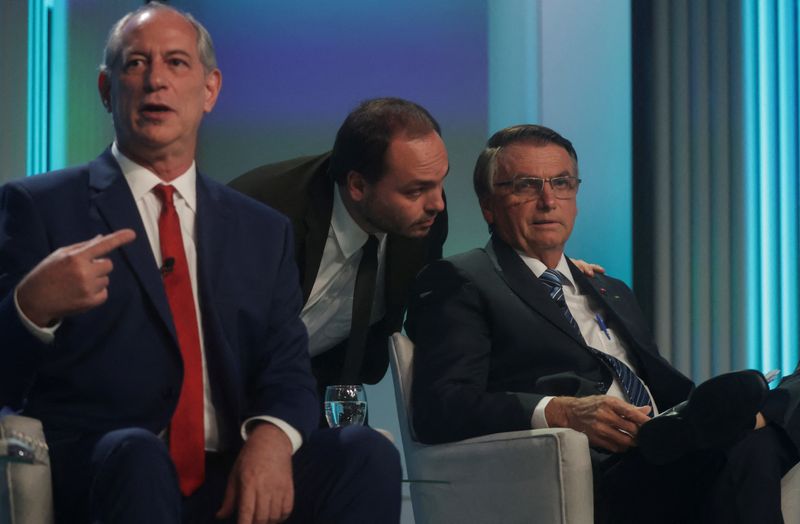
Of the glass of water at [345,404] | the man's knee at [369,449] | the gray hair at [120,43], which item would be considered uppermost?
the gray hair at [120,43]

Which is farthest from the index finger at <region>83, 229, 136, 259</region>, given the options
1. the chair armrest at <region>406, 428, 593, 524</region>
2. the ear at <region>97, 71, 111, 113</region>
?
the chair armrest at <region>406, 428, 593, 524</region>

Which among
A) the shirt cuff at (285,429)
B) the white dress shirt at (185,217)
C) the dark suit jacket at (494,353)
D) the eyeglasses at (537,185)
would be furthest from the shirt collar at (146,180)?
the eyeglasses at (537,185)

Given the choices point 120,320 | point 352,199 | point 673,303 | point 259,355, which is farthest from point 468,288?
point 673,303

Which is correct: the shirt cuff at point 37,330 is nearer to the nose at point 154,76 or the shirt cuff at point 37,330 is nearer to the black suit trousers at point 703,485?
the nose at point 154,76

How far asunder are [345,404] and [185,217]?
0.82 m

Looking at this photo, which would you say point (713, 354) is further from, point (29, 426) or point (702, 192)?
point (29, 426)

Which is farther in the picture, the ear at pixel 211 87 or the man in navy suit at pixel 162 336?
the ear at pixel 211 87

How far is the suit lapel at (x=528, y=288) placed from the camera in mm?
2633

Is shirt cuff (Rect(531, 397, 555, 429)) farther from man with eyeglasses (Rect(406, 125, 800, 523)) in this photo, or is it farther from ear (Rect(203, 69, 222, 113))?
ear (Rect(203, 69, 222, 113))

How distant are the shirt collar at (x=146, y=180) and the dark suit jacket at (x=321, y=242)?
795mm

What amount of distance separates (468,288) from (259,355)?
835mm

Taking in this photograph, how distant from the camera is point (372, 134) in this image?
2938 mm

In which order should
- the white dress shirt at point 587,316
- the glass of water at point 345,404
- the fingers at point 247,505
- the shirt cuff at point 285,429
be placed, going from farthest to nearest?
the white dress shirt at point 587,316
the glass of water at point 345,404
the shirt cuff at point 285,429
the fingers at point 247,505

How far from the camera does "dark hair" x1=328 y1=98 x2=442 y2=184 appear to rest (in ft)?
9.53
